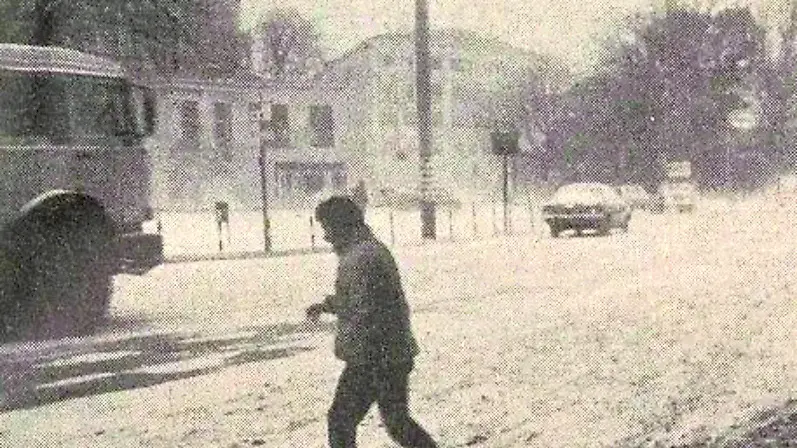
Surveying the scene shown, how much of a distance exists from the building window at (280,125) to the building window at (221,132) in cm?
14

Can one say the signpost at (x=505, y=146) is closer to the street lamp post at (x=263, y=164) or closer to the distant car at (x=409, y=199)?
the distant car at (x=409, y=199)

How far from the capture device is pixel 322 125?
149 inches

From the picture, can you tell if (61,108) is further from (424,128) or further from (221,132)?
(424,128)

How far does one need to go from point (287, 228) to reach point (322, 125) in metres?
0.33

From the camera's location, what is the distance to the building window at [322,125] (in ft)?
12.3

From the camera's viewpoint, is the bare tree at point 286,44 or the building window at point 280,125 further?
the bare tree at point 286,44

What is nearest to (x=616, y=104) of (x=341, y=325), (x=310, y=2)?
(x=310, y=2)

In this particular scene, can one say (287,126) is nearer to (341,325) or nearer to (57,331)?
(341,325)

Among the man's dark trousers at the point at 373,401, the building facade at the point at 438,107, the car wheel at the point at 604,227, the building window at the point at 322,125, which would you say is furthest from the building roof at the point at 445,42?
the car wheel at the point at 604,227

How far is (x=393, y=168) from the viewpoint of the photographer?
12.8ft

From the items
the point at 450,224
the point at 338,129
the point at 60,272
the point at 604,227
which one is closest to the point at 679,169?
the point at 604,227

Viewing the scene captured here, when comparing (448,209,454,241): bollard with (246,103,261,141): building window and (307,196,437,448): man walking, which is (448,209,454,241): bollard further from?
(246,103,261,141): building window

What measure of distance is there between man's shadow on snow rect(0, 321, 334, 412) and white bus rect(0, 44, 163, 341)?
199 millimetres

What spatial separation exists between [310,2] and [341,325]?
125cm
